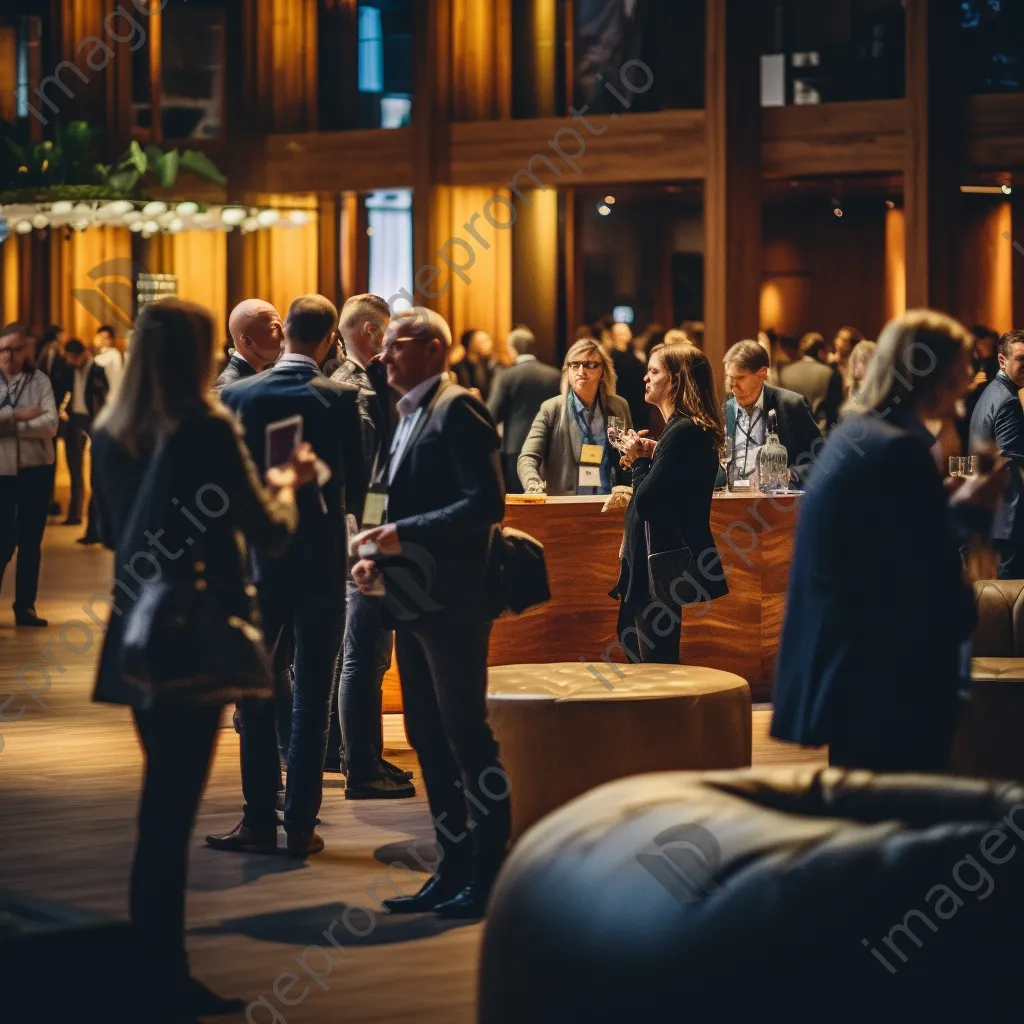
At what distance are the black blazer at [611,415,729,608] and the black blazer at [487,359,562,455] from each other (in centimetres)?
560

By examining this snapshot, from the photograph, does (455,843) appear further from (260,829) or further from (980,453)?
(980,453)

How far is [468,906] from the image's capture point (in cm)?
475

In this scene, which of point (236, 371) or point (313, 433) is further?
point (236, 371)

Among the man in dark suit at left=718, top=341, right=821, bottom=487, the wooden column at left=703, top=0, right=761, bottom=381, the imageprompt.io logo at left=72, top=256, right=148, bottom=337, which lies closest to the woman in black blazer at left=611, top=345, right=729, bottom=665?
the man in dark suit at left=718, top=341, right=821, bottom=487

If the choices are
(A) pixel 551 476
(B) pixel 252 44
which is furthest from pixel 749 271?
(A) pixel 551 476

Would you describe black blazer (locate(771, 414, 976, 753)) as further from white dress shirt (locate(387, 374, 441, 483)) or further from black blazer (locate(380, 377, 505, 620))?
white dress shirt (locate(387, 374, 441, 483))

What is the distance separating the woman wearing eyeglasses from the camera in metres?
8.03

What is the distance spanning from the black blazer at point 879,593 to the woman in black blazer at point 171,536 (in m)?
1.13

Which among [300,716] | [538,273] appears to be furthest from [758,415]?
[538,273]

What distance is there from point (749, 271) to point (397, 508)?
1207cm

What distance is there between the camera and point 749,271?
1644 cm

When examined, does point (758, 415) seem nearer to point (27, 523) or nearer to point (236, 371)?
point (236, 371)

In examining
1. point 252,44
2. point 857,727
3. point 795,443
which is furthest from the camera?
point 252,44

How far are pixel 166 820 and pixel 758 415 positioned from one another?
4568mm
